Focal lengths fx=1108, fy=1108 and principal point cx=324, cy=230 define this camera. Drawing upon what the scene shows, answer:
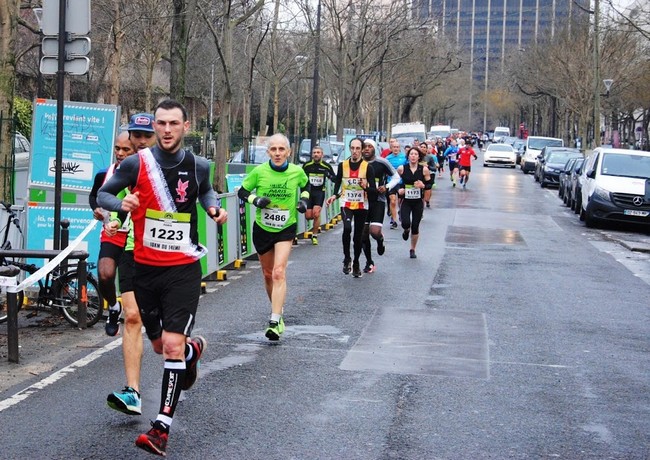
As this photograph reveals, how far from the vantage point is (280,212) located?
10.0m

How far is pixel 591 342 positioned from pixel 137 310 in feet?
16.0

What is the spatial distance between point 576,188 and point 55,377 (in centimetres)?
2392

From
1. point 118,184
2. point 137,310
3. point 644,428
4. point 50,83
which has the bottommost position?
point 644,428

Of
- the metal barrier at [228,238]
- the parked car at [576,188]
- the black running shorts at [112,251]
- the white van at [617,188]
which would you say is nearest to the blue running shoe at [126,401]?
the black running shorts at [112,251]

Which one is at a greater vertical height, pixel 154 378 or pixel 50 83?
pixel 50 83

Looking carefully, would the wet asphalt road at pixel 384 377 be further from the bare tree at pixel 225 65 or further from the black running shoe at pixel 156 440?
the bare tree at pixel 225 65

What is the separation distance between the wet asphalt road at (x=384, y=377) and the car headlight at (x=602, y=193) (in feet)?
33.0

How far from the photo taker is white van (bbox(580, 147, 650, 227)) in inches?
969

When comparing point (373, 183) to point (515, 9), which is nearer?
point (373, 183)

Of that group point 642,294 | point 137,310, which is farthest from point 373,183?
point 137,310

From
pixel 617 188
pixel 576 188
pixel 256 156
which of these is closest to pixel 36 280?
pixel 617 188

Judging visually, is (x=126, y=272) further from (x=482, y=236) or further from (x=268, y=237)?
(x=482, y=236)

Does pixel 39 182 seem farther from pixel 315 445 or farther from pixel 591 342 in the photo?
pixel 315 445

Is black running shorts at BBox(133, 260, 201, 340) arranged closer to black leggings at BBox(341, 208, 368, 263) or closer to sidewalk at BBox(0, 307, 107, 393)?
sidewalk at BBox(0, 307, 107, 393)
